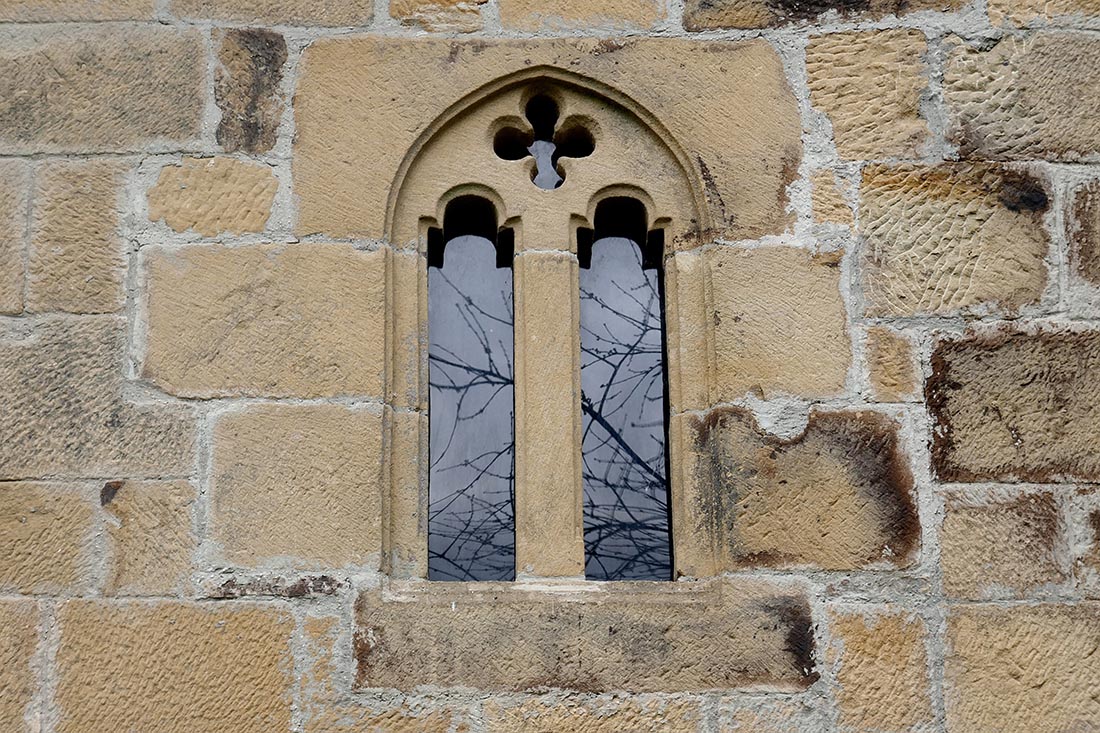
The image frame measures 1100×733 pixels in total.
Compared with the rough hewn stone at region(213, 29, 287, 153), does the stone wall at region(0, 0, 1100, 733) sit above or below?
below

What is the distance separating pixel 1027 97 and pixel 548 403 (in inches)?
60.1

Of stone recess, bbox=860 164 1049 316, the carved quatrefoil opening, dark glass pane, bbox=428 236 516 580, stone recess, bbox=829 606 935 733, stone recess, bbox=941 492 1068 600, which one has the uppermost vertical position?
the carved quatrefoil opening

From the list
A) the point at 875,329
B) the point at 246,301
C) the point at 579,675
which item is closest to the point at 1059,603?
the point at 875,329

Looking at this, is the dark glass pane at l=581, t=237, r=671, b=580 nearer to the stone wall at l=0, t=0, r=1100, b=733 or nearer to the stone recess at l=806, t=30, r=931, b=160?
the stone wall at l=0, t=0, r=1100, b=733

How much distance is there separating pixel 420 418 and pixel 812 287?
1.06 metres

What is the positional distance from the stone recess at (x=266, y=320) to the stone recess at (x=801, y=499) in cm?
87

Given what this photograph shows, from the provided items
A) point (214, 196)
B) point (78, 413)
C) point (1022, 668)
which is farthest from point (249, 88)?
point (1022, 668)

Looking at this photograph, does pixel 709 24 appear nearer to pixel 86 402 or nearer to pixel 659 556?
pixel 659 556

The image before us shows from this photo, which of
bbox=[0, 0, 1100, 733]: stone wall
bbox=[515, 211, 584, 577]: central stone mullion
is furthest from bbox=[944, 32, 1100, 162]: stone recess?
bbox=[515, 211, 584, 577]: central stone mullion

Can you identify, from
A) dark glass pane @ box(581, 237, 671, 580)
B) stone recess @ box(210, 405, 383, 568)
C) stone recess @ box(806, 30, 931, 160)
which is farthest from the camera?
stone recess @ box(806, 30, 931, 160)

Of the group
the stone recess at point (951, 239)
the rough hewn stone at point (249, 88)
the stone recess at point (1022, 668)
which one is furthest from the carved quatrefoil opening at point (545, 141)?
the stone recess at point (1022, 668)

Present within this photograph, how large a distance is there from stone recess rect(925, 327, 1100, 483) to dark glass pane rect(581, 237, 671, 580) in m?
0.71

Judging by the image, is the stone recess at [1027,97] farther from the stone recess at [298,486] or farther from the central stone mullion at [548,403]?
the stone recess at [298,486]

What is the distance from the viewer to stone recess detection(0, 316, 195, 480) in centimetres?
309
